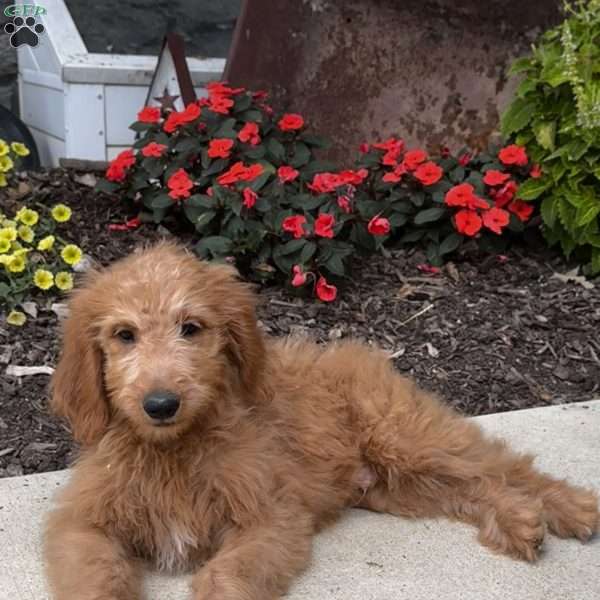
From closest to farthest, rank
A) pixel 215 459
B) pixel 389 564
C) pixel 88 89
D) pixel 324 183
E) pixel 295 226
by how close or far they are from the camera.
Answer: pixel 215 459, pixel 389 564, pixel 295 226, pixel 324 183, pixel 88 89

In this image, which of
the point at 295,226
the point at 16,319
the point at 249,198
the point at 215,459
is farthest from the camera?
the point at 249,198

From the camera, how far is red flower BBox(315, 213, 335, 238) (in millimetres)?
5488

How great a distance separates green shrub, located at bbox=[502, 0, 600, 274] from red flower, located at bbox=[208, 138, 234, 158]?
1.87 metres

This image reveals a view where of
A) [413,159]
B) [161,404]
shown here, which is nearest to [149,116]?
[413,159]

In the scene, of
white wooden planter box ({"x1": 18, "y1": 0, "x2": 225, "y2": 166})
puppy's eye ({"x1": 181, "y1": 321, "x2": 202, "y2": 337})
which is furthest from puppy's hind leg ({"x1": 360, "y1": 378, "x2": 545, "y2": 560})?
white wooden planter box ({"x1": 18, "y1": 0, "x2": 225, "y2": 166})

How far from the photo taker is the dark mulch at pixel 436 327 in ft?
15.6

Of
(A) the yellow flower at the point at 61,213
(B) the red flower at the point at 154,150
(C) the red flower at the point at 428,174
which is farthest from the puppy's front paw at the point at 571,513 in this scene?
(B) the red flower at the point at 154,150

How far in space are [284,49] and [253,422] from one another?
4.10 m

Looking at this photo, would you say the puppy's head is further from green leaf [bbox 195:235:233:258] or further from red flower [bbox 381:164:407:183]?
red flower [bbox 381:164:407:183]

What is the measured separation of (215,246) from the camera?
561 centimetres

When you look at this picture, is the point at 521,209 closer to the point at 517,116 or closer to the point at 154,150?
the point at 517,116

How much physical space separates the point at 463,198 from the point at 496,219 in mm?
254

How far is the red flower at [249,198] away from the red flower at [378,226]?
0.73 meters

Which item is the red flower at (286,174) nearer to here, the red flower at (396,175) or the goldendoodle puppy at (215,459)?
the red flower at (396,175)
